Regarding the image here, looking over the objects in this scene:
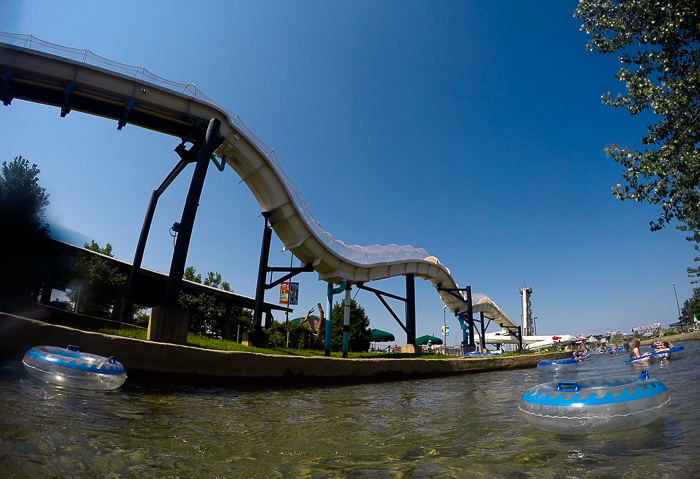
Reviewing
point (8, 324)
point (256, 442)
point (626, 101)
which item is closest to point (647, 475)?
point (256, 442)

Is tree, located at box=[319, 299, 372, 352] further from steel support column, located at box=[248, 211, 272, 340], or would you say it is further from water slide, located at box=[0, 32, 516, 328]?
steel support column, located at box=[248, 211, 272, 340]

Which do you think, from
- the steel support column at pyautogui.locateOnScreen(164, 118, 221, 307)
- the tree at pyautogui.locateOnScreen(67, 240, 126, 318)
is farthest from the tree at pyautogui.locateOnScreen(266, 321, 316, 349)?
the steel support column at pyautogui.locateOnScreen(164, 118, 221, 307)

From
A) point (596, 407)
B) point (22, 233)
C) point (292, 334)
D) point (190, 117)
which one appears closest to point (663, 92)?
point (596, 407)

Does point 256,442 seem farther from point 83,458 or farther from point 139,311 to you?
point 139,311

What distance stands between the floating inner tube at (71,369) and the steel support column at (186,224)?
12.3 feet

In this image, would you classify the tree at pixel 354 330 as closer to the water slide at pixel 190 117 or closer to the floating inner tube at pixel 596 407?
the water slide at pixel 190 117

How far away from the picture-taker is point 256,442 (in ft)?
13.0

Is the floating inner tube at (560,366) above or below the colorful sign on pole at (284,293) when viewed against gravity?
below

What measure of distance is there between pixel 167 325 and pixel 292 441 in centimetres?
668

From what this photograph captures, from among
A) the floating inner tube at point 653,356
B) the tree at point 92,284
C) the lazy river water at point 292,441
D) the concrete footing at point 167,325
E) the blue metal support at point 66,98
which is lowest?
the lazy river water at point 292,441

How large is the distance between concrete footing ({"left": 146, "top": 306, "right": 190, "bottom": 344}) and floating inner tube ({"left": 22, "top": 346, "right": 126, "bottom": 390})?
312 centimetres

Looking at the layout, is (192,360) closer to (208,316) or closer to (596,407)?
(596,407)

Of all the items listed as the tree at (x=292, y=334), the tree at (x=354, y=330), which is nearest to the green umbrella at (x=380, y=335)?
the tree at (x=354, y=330)

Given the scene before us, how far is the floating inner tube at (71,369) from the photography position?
5723 mm
